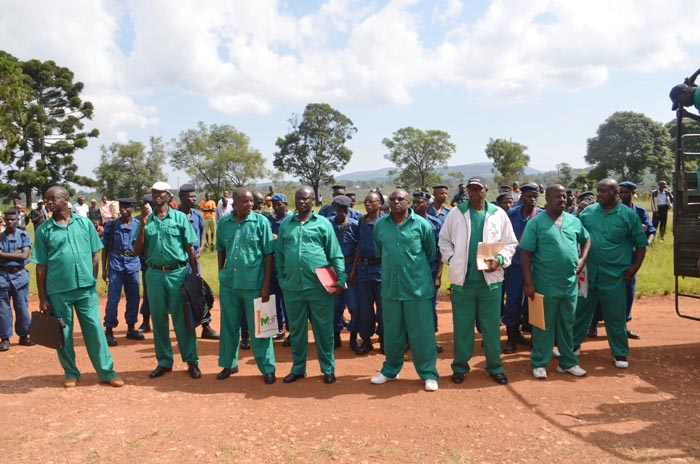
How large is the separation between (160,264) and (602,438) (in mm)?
4145

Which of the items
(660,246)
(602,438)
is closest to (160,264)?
(602,438)

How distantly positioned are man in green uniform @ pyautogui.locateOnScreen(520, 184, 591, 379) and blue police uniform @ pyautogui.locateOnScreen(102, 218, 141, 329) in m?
4.98

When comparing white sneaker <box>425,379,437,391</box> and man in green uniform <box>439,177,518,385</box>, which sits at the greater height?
man in green uniform <box>439,177,518,385</box>

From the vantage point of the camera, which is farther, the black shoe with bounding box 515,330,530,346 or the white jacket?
the black shoe with bounding box 515,330,530,346

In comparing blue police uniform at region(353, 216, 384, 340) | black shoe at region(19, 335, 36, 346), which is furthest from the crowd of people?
black shoe at region(19, 335, 36, 346)

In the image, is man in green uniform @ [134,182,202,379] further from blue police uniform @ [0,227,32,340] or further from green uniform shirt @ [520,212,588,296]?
green uniform shirt @ [520,212,588,296]

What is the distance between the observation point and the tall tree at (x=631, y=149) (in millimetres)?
49491

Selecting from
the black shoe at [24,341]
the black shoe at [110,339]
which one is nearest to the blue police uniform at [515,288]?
the black shoe at [110,339]

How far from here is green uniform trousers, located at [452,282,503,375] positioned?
16.0 ft

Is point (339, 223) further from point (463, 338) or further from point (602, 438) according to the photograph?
point (602, 438)

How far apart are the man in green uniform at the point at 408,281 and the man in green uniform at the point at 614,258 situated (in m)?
1.89

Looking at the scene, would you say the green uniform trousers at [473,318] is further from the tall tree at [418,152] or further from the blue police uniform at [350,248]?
the tall tree at [418,152]

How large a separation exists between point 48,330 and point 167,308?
1085 millimetres

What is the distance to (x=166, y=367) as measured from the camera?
5.52 metres
